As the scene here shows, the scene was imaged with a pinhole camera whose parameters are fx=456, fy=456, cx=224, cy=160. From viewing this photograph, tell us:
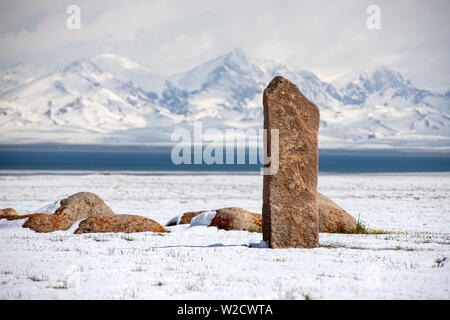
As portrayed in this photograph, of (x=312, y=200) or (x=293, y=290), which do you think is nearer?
(x=293, y=290)

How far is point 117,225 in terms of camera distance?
15.3 metres

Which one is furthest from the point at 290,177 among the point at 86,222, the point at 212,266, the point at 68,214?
the point at 68,214

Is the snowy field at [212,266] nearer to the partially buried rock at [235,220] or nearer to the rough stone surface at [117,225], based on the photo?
the partially buried rock at [235,220]

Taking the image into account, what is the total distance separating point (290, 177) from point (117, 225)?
257 inches

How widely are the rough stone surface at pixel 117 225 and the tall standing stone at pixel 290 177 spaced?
504cm

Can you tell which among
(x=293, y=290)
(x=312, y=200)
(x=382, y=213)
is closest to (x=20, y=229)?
(x=312, y=200)

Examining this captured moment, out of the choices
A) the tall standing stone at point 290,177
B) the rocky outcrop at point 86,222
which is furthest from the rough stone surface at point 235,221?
the tall standing stone at point 290,177

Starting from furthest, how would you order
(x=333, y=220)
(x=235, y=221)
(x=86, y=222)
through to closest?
(x=235, y=221) < (x=333, y=220) < (x=86, y=222)

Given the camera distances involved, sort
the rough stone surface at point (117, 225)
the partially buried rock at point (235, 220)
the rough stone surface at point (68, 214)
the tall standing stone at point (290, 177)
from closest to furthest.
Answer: the tall standing stone at point (290, 177) → the rough stone surface at point (117, 225) → the rough stone surface at point (68, 214) → the partially buried rock at point (235, 220)

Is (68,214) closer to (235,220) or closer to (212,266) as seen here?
(235,220)

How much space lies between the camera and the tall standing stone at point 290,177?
12016 mm

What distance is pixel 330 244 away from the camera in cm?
1309
